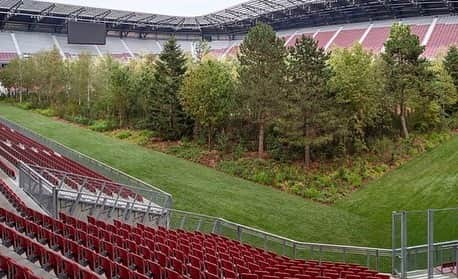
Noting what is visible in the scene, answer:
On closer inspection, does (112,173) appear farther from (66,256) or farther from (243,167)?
(243,167)

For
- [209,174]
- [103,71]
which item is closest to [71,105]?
[103,71]

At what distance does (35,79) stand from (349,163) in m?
43.4

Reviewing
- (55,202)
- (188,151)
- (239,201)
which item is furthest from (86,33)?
(55,202)

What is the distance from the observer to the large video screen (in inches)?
3509

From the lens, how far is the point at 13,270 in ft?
32.1

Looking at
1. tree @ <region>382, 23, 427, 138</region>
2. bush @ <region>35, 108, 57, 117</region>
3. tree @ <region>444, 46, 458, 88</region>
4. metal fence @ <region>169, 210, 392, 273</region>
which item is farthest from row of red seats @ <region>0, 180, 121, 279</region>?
bush @ <region>35, 108, 57, 117</region>

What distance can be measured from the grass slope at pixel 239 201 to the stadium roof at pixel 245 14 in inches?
1956

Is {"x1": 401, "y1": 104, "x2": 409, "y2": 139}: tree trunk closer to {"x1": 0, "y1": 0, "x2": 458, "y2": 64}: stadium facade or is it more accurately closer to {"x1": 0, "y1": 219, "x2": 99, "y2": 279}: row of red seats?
{"x1": 0, "y1": 0, "x2": 458, "y2": 64}: stadium facade

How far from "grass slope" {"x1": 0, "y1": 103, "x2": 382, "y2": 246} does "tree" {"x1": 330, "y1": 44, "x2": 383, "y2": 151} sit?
7.38 m

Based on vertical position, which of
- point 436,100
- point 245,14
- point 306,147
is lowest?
point 306,147

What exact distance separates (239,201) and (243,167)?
6443 mm

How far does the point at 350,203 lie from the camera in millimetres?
30703

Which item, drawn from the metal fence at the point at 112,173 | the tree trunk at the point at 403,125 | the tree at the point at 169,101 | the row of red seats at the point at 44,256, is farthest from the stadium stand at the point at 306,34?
the row of red seats at the point at 44,256

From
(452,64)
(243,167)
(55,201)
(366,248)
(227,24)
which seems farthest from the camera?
(227,24)
